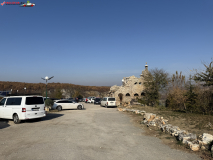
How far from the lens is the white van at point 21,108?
36.9 feet

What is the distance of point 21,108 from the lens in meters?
11.2

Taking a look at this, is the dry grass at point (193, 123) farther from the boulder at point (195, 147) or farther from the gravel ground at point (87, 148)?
the gravel ground at point (87, 148)

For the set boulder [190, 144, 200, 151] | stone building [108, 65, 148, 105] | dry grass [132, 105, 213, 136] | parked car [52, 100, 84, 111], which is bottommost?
boulder [190, 144, 200, 151]

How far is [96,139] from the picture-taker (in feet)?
24.2

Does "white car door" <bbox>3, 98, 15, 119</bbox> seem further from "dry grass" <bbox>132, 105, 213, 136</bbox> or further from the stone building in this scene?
the stone building

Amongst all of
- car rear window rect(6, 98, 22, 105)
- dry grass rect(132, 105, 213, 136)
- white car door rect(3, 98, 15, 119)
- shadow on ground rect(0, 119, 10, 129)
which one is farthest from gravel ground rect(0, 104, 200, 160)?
white car door rect(3, 98, 15, 119)

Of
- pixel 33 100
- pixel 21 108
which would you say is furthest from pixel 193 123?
pixel 21 108

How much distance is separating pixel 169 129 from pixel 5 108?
431 inches

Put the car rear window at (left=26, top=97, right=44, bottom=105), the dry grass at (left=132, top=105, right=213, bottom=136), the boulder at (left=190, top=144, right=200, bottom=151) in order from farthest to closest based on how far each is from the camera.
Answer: the car rear window at (left=26, top=97, right=44, bottom=105) → the dry grass at (left=132, top=105, right=213, bottom=136) → the boulder at (left=190, top=144, right=200, bottom=151)

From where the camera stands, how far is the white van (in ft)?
36.9

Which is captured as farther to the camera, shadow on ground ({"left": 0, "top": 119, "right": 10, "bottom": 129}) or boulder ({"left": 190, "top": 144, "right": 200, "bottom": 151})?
shadow on ground ({"left": 0, "top": 119, "right": 10, "bottom": 129})

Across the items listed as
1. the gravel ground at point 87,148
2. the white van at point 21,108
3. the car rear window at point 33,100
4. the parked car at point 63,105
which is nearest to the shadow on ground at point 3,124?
the white van at point 21,108

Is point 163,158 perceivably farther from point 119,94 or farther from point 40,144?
point 119,94

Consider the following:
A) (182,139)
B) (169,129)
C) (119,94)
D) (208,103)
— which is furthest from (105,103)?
(182,139)
